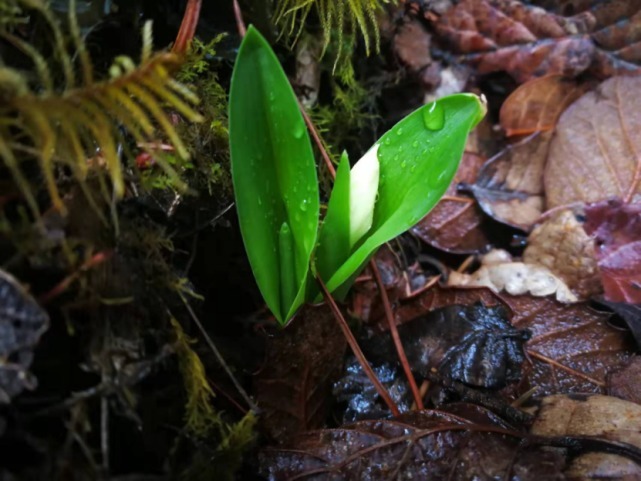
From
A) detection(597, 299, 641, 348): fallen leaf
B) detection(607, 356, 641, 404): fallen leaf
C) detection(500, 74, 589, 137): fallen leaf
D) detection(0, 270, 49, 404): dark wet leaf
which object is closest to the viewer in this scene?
detection(0, 270, 49, 404): dark wet leaf

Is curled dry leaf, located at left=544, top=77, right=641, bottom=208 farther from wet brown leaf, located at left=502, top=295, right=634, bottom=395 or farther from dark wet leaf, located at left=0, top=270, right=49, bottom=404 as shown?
dark wet leaf, located at left=0, top=270, right=49, bottom=404

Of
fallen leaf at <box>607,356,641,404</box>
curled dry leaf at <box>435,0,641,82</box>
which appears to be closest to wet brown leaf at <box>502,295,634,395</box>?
fallen leaf at <box>607,356,641,404</box>

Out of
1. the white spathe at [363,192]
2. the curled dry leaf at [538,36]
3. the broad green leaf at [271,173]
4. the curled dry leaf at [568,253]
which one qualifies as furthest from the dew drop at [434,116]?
the curled dry leaf at [538,36]

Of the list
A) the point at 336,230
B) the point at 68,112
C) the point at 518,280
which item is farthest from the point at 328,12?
the point at 518,280

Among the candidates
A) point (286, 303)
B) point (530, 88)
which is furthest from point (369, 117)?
point (286, 303)

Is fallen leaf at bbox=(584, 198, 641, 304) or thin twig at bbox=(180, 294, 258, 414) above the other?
thin twig at bbox=(180, 294, 258, 414)
